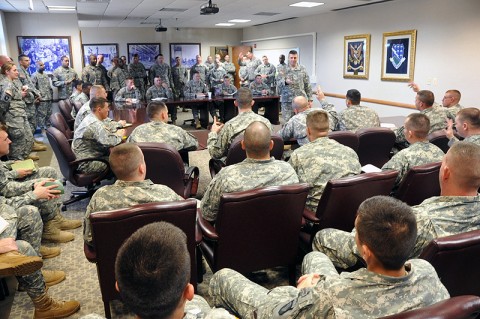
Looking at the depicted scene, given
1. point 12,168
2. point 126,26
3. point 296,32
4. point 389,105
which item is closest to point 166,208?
point 12,168

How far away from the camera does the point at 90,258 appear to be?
2068 millimetres

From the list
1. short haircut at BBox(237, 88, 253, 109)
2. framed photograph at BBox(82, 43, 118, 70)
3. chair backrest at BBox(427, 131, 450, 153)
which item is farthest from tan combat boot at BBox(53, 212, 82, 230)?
framed photograph at BBox(82, 43, 118, 70)

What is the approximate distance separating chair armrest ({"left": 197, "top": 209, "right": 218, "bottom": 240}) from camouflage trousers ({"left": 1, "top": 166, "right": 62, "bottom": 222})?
144cm

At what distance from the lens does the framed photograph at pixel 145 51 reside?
45.3 ft

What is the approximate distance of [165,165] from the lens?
3.14 m

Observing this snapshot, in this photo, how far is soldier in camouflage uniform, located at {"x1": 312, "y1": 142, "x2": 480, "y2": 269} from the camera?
5.50ft

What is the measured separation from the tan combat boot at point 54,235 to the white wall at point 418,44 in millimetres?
6277

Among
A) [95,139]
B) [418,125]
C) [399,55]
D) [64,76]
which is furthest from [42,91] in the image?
[418,125]

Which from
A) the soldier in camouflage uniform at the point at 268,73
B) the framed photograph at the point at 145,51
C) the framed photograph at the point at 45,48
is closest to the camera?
the framed photograph at the point at 45,48

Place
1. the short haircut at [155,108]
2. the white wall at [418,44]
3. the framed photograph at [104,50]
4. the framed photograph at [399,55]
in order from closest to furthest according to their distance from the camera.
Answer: the short haircut at [155,108], the white wall at [418,44], the framed photograph at [399,55], the framed photograph at [104,50]

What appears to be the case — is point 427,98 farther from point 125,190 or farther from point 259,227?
point 125,190

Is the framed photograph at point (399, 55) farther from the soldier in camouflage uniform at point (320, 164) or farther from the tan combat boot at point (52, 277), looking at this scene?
the tan combat boot at point (52, 277)

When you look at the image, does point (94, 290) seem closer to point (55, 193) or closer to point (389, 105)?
point (55, 193)

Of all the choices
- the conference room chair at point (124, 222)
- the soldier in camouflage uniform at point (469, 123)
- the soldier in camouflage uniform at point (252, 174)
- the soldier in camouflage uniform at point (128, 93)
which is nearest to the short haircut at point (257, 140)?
the soldier in camouflage uniform at point (252, 174)
